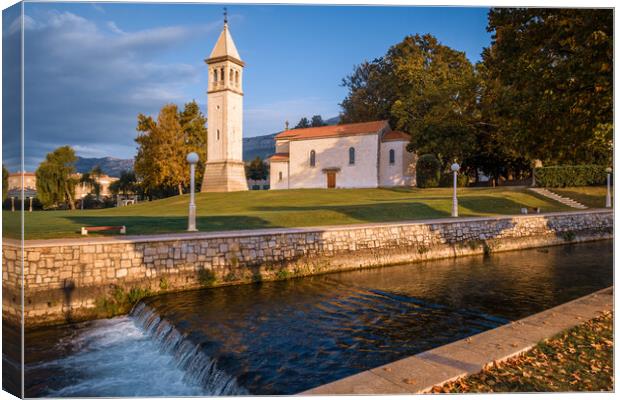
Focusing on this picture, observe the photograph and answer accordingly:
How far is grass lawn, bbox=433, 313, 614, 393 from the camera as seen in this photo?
4.83 metres

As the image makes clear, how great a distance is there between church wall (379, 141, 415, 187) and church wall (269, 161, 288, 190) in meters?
10.5

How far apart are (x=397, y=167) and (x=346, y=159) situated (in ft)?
17.4

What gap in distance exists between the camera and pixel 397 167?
4381cm

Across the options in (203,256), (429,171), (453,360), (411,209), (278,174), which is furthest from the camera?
(278,174)

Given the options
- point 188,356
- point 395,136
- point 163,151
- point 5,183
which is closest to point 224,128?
point 163,151

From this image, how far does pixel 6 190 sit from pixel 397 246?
1305cm

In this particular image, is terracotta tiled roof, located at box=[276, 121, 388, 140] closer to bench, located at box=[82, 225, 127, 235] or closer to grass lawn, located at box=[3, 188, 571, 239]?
grass lawn, located at box=[3, 188, 571, 239]

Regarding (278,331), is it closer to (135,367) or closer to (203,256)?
(135,367)

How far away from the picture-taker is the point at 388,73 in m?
51.7

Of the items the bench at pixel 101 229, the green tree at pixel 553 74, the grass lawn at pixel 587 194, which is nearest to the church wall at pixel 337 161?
the grass lawn at pixel 587 194

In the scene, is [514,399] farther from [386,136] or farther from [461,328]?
[386,136]

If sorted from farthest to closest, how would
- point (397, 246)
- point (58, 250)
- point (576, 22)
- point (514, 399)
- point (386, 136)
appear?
point (386, 136) < point (397, 246) < point (58, 250) < point (576, 22) < point (514, 399)

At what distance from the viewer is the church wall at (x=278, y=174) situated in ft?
159

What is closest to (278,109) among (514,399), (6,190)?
(6,190)
